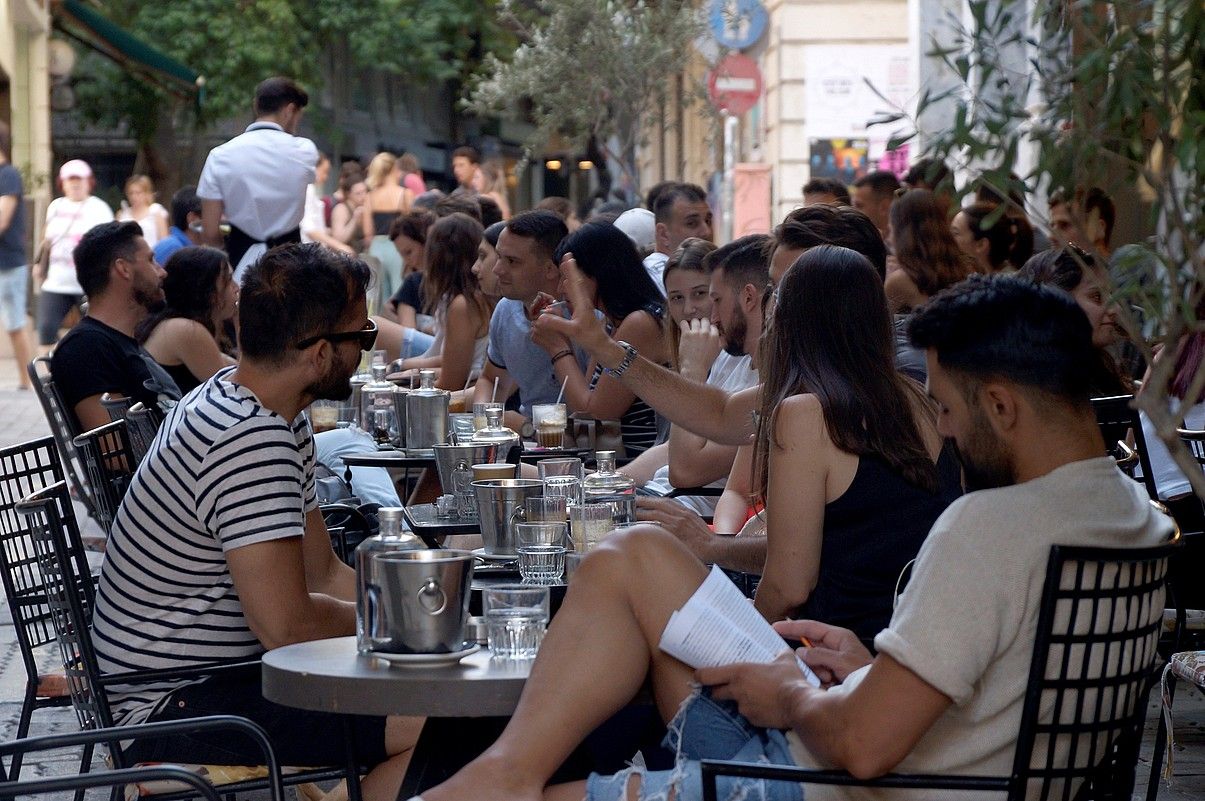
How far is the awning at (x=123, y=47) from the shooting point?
976 inches

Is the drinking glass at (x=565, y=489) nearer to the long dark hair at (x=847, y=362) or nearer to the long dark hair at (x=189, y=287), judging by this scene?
the long dark hair at (x=847, y=362)

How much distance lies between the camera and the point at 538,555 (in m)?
3.59

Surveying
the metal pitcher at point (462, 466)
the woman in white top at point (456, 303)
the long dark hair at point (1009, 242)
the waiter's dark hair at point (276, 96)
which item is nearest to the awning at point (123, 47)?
the waiter's dark hair at point (276, 96)

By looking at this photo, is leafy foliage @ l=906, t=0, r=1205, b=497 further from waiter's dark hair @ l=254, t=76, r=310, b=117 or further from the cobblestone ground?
waiter's dark hair @ l=254, t=76, r=310, b=117

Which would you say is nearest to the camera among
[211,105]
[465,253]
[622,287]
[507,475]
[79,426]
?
[507,475]

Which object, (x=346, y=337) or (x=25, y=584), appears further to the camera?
(x=25, y=584)

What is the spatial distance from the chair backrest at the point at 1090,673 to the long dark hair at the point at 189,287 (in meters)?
5.25

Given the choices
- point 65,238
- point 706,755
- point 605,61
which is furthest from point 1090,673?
point 65,238

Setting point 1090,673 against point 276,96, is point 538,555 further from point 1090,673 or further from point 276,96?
point 276,96

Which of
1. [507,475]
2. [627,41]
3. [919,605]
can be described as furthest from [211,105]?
[919,605]

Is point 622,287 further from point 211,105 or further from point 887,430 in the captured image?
point 211,105

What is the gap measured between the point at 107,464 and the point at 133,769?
257cm

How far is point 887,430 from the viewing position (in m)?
3.65

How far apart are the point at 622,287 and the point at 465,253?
213 centimetres
